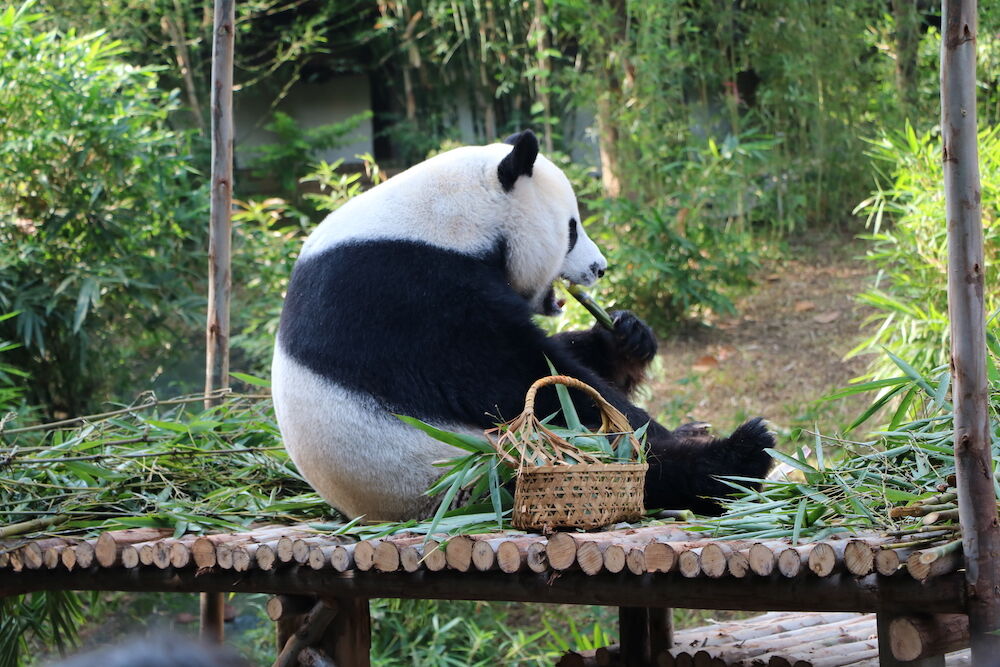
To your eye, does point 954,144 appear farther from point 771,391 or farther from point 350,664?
point 771,391

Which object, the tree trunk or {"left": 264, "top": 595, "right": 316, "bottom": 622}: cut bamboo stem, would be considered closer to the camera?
{"left": 264, "top": 595, "right": 316, "bottom": 622}: cut bamboo stem

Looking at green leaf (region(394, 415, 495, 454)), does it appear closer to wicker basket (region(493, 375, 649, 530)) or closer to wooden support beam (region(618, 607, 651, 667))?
wicker basket (region(493, 375, 649, 530))

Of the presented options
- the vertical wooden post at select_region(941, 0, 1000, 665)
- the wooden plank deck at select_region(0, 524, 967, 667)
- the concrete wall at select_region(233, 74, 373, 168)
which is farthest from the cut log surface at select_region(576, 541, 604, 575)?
the concrete wall at select_region(233, 74, 373, 168)

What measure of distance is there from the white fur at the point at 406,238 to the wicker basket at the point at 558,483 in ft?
1.21

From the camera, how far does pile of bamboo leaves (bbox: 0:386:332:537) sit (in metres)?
2.90


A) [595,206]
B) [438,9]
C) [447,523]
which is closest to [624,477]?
[447,523]

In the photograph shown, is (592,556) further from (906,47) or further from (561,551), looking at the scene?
(906,47)

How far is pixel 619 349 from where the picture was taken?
3.34 metres

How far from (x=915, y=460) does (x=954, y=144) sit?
33.1 inches

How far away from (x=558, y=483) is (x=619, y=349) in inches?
46.4

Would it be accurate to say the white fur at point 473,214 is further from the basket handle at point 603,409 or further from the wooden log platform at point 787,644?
the wooden log platform at point 787,644

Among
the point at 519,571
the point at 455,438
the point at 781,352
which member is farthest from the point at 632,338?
the point at 781,352

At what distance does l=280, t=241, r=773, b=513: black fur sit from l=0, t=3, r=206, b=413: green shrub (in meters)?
3.42

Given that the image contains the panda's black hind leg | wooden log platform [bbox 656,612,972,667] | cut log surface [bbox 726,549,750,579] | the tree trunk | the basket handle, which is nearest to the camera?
cut log surface [bbox 726,549,750,579]
